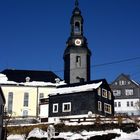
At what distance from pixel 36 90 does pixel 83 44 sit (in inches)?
591

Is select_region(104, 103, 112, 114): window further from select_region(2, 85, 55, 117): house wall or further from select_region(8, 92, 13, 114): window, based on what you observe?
select_region(8, 92, 13, 114): window

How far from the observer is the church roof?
277ft

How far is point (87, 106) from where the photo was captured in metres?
65.6

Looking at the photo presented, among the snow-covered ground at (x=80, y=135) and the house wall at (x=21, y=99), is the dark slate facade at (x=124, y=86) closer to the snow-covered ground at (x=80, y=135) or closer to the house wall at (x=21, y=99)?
the house wall at (x=21, y=99)

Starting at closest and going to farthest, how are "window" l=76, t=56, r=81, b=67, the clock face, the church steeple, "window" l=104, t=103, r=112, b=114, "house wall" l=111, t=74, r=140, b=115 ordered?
"window" l=104, t=103, r=112, b=114 → "window" l=76, t=56, r=81, b=67 → the clock face → the church steeple → "house wall" l=111, t=74, r=140, b=115

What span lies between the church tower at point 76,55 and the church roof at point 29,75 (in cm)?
451

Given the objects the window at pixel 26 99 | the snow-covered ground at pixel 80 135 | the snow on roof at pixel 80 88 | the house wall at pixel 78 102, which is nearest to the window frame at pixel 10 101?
the window at pixel 26 99

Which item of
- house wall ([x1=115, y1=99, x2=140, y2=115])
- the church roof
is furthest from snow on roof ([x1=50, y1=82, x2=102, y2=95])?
house wall ([x1=115, y1=99, x2=140, y2=115])

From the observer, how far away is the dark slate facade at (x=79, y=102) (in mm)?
65519

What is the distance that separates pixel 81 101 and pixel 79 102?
391 mm

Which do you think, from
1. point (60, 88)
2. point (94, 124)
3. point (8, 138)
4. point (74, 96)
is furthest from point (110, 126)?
point (60, 88)

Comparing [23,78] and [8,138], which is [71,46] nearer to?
[23,78]

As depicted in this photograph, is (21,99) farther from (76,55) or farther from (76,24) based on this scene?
(76,24)

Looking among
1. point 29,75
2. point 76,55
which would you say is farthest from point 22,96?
point 76,55
